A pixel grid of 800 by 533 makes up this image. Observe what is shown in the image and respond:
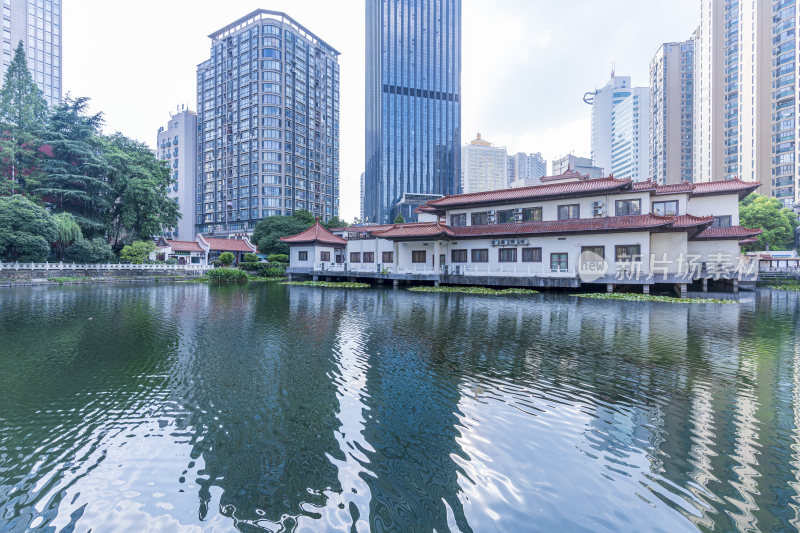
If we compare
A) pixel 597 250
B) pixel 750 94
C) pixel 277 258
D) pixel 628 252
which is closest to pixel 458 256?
pixel 597 250

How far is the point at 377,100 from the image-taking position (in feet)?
328

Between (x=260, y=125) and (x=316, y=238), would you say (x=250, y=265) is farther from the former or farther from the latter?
(x=260, y=125)

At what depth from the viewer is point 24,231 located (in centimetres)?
3256

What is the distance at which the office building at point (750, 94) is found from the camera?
58750mm

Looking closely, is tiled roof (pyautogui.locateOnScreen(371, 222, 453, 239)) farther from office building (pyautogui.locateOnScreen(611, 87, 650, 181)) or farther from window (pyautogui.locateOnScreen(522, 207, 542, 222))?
office building (pyautogui.locateOnScreen(611, 87, 650, 181))

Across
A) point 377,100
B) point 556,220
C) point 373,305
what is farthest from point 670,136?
point 373,305

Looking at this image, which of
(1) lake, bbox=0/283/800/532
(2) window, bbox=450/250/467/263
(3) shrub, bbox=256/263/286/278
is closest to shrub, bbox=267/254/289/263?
(3) shrub, bbox=256/263/286/278

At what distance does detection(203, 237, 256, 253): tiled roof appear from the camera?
178 feet

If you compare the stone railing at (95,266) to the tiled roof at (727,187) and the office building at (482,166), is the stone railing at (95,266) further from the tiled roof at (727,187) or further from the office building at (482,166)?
the office building at (482,166)

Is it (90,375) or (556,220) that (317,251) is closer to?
(556,220)

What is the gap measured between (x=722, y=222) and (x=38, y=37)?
112846 millimetres

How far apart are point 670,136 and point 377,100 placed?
74.4 metres

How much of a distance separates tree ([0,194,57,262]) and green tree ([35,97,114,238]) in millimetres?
5121

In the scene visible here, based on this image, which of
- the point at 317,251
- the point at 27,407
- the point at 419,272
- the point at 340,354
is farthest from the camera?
the point at 317,251
